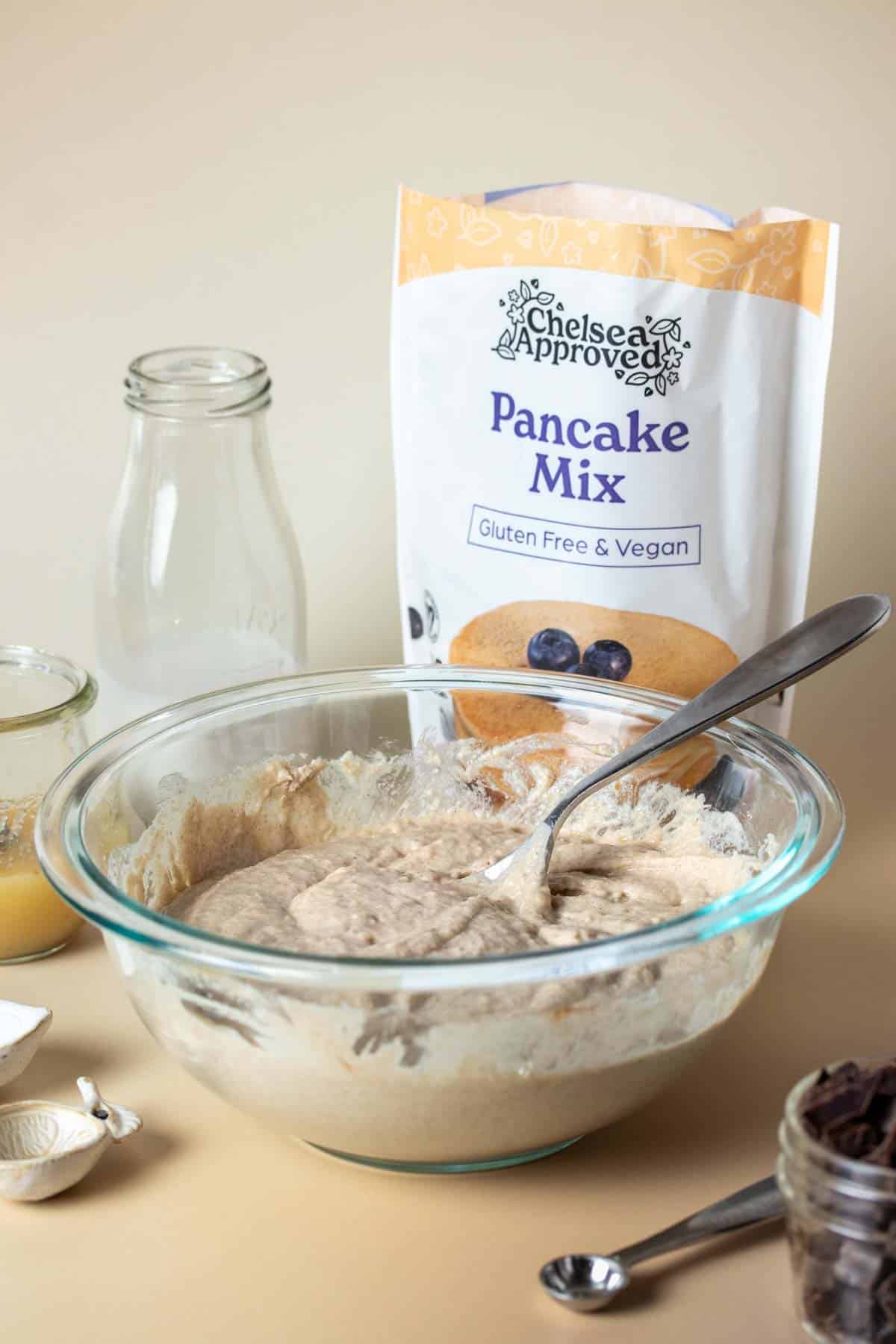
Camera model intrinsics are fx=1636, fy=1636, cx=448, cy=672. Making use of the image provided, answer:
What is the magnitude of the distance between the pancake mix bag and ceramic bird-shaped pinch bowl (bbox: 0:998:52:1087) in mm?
389

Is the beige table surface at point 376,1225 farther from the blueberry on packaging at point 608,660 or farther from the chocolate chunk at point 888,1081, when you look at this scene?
the blueberry on packaging at point 608,660

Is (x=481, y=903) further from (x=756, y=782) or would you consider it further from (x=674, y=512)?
(x=674, y=512)

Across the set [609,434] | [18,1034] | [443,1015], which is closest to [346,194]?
[609,434]

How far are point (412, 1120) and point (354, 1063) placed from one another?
5 centimetres

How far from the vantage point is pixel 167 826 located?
1.19 metres

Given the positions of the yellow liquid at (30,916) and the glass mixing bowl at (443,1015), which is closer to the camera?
the glass mixing bowl at (443,1015)

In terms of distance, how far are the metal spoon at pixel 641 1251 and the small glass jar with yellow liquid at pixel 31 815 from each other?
21.2 inches

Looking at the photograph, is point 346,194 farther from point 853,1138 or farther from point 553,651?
point 853,1138

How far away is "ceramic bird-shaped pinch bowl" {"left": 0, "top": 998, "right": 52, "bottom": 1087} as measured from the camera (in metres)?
1.09

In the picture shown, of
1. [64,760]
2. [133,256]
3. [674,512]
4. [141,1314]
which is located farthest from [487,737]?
[133,256]

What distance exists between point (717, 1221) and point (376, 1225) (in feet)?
0.66

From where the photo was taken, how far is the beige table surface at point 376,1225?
2.92 feet

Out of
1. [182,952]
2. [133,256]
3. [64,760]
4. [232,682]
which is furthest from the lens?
[133,256]

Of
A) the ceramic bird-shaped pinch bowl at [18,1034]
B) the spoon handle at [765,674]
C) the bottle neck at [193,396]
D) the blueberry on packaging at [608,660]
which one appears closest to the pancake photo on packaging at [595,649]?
the blueberry on packaging at [608,660]
